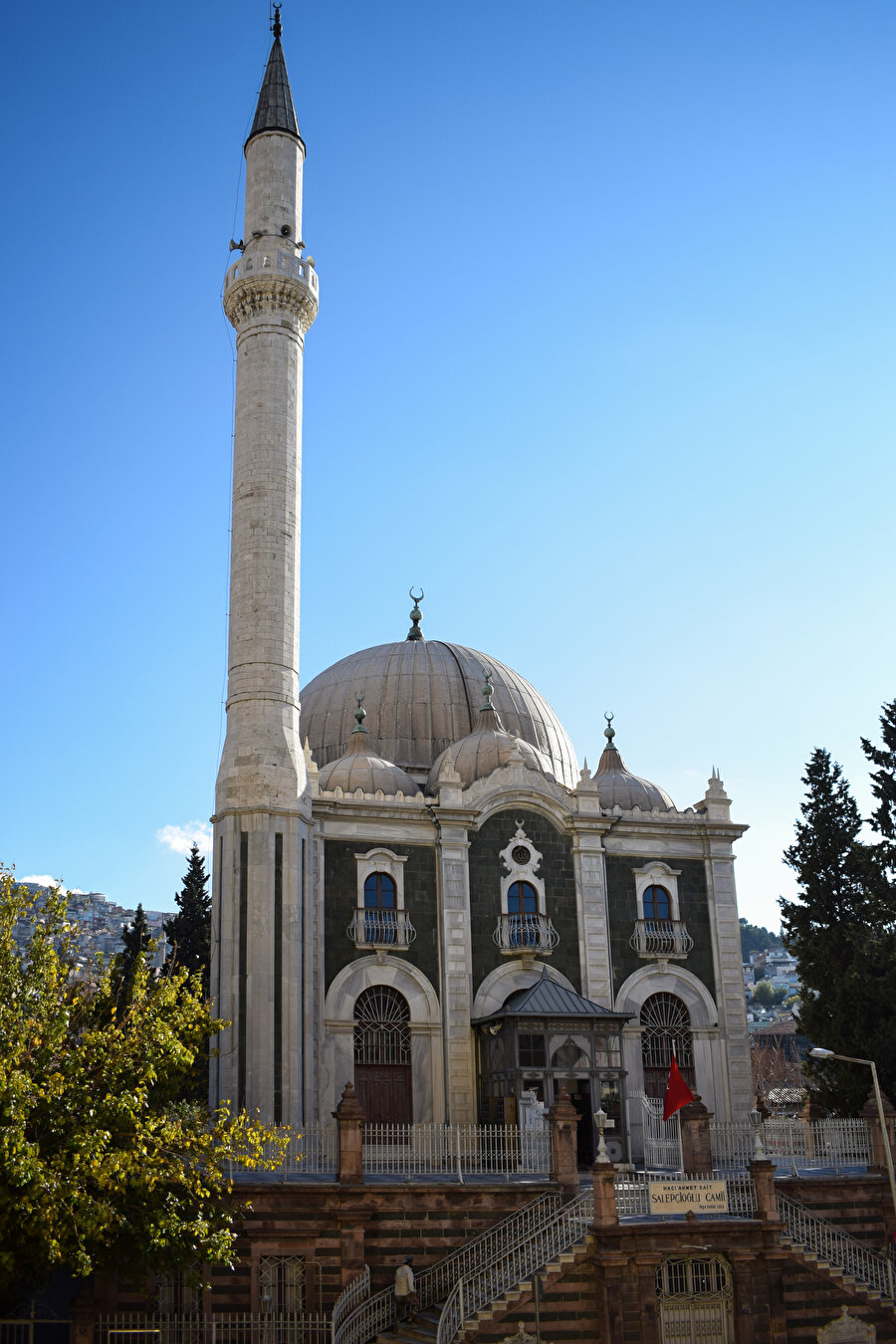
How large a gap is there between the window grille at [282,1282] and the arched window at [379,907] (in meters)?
10.7

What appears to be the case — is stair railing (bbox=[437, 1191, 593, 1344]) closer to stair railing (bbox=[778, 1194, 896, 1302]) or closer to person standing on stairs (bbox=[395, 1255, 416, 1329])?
person standing on stairs (bbox=[395, 1255, 416, 1329])

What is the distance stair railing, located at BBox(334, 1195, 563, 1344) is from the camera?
79.6ft

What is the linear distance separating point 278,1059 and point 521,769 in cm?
1093

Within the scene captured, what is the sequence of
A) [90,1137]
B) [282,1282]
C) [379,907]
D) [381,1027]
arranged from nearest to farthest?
[90,1137] < [282,1282] < [381,1027] < [379,907]

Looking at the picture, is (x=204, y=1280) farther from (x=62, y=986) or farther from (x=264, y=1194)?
(x=62, y=986)

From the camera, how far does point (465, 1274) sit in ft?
81.7

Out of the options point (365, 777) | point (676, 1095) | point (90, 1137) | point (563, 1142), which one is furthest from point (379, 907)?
point (90, 1137)

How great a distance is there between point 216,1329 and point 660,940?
17.7m

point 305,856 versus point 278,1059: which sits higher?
point 305,856

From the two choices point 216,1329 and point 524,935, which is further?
point 524,935

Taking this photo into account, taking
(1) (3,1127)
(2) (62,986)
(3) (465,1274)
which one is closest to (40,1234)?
(1) (3,1127)

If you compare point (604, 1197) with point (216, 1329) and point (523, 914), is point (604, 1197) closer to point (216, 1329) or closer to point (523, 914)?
point (216, 1329)

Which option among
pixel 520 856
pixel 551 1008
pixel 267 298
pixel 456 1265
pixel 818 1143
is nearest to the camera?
pixel 456 1265

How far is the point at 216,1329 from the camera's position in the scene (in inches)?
949
